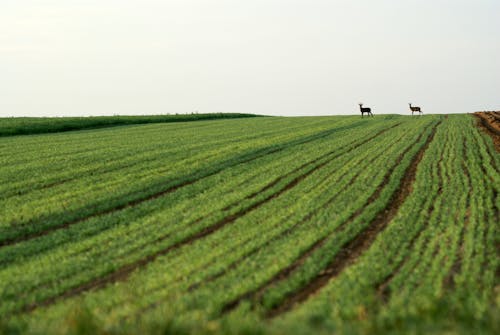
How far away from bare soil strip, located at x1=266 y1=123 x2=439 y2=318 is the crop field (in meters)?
0.05

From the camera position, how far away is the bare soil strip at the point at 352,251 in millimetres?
11492

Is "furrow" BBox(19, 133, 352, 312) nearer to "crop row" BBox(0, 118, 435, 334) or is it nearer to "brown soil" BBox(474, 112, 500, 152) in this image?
"crop row" BBox(0, 118, 435, 334)

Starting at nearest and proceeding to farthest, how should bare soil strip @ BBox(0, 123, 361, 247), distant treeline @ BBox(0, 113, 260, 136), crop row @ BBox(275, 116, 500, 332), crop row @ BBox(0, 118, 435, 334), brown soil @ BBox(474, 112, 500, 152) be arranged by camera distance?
crop row @ BBox(275, 116, 500, 332) → crop row @ BBox(0, 118, 435, 334) → bare soil strip @ BBox(0, 123, 361, 247) → brown soil @ BBox(474, 112, 500, 152) → distant treeline @ BBox(0, 113, 260, 136)

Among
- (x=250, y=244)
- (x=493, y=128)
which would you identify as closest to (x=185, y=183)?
(x=250, y=244)

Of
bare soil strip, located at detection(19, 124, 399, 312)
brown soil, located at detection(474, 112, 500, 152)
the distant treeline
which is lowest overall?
bare soil strip, located at detection(19, 124, 399, 312)

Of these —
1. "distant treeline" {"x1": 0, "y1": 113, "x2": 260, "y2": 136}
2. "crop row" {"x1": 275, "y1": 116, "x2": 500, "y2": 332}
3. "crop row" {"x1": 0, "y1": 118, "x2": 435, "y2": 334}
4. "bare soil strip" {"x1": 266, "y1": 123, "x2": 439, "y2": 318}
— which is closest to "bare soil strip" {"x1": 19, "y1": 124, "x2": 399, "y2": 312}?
"crop row" {"x1": 0, "y1": 118, "x2": 435, "y2": 334}

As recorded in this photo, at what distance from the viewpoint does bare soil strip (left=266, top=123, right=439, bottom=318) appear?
11492 mm

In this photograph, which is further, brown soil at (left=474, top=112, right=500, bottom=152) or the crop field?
brown soil at (left=474, top=112, right=500, bottom=152)

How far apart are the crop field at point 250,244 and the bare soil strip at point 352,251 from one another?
53mm

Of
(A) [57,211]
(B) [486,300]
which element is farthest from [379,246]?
(A) [57,211]

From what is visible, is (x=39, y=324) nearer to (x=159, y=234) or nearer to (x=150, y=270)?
(x=150, y=270)

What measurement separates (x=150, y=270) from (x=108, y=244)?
288 centimetres

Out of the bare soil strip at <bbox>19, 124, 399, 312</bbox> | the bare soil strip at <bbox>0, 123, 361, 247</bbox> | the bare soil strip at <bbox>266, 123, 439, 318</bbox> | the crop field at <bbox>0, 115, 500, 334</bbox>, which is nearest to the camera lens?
the crop field at <bbox>0, 115, 500, 334</bbox>

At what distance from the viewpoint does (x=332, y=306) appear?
10797mm
